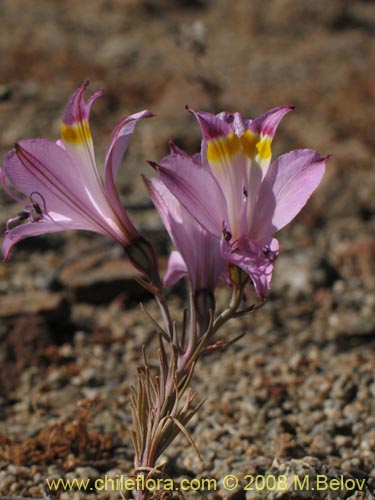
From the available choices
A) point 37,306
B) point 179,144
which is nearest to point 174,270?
point 37,306

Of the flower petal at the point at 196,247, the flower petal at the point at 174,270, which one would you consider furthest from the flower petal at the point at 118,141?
the flower petal at the point at 174,270

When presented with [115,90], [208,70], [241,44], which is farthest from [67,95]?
[241,44]

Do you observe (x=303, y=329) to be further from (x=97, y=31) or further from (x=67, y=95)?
(x=97, y=31)

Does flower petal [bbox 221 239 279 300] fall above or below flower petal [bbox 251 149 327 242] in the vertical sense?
below

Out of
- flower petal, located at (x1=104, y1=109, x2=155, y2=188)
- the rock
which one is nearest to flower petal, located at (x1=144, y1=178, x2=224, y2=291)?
flower petal, located at (x1=104, y1=109, x2=155, y2=188)

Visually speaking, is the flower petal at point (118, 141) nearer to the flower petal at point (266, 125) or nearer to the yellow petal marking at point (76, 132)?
the yellow petal marking at point (76, 132)

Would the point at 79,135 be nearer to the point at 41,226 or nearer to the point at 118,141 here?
the point at 118,141

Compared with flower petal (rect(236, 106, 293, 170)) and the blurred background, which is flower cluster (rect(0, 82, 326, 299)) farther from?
the blurred background
